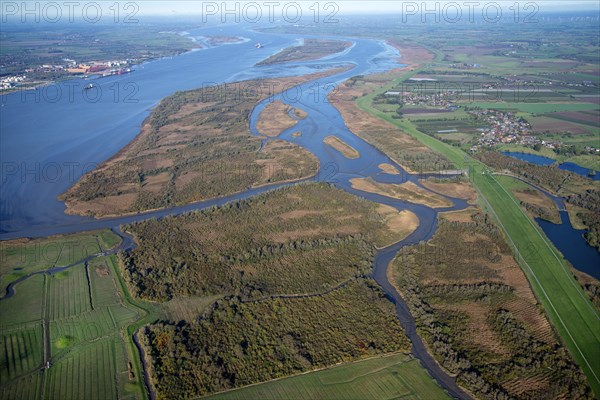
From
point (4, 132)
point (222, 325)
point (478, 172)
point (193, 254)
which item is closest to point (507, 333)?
point (222, 325)

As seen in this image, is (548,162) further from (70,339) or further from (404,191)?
(70,339)

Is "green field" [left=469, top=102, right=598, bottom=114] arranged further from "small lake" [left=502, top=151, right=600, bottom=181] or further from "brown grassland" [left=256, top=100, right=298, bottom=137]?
"brown grassland" [left=256, top=100, right=298, bottom=137]

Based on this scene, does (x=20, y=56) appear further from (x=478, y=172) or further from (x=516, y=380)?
(x=516, y=380)

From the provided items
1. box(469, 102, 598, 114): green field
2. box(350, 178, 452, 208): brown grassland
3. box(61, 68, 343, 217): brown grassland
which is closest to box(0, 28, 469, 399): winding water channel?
box(350, 178, 452, 208): brown grassland

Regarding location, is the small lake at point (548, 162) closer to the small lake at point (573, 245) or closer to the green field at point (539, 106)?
the small lake at point (573, 245)

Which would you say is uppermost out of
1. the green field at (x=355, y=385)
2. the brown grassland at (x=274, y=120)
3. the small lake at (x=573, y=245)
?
the brown grassland at (x=274, y=120)

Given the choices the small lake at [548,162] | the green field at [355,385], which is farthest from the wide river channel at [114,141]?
the small lake at [548,162]
